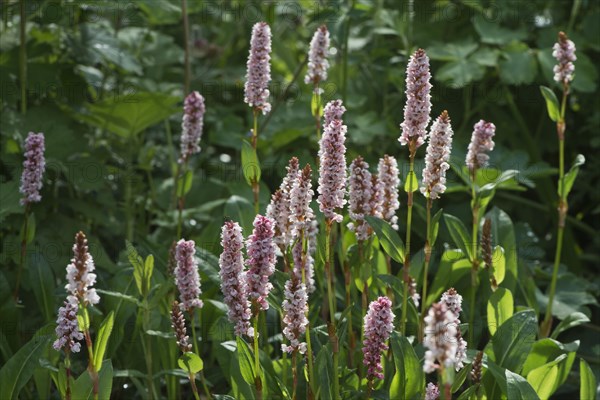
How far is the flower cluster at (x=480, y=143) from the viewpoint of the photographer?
232cm

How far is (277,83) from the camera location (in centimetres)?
430

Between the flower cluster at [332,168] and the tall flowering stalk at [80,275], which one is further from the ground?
the flower cluster at [332,168]

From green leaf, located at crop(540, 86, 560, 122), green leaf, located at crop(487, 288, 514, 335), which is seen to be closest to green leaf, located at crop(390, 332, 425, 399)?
green leaf, located at crop(487, 288, 514, 335)

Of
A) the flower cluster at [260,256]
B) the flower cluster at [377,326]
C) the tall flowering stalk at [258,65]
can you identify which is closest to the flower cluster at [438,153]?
the flower cluster at [377,326]

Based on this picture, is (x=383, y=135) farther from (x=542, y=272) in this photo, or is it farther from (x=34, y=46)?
(x=34, y=46)

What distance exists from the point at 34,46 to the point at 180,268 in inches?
69.0

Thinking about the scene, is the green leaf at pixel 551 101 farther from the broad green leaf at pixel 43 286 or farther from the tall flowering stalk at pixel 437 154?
the broad green leaf at pixel 43 286

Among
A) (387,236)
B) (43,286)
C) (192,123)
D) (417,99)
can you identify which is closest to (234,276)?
(387,236)

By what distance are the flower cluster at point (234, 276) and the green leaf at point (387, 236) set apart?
0.39 meters

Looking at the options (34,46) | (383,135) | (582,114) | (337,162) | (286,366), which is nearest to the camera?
(337,162)

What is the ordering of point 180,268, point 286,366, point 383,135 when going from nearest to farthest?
point 180,268 < point 286,366 < point 383,135

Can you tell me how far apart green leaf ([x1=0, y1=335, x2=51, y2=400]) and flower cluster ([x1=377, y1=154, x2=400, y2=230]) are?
0.93 metres

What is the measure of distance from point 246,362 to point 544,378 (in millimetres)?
787

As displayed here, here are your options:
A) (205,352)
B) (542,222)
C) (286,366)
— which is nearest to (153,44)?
(205,352)
